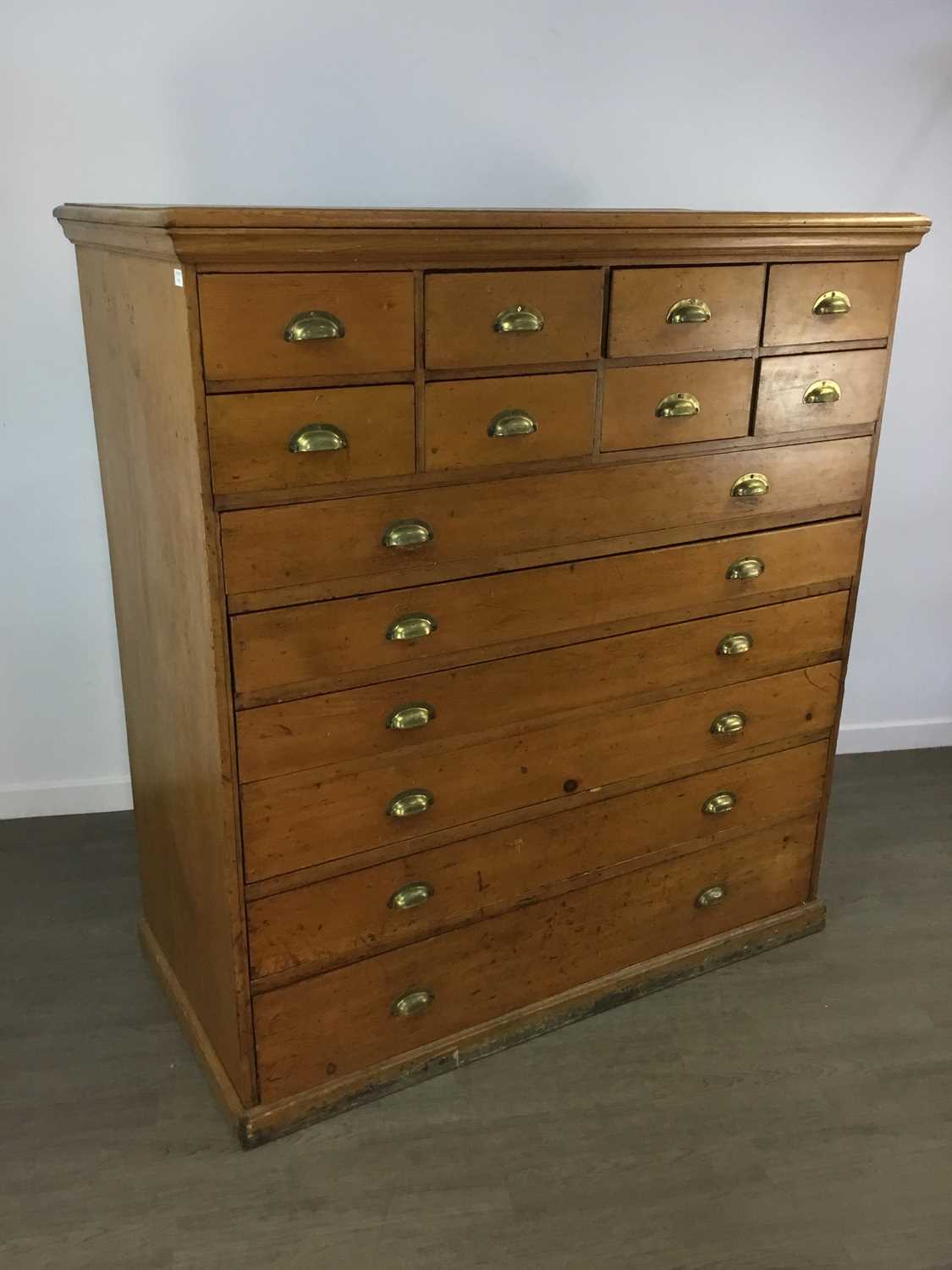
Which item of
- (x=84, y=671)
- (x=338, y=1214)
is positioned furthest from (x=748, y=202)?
(x=338, y=1214)

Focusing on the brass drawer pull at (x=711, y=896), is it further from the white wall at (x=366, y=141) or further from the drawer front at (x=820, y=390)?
the white wall at (x=366, y=141)

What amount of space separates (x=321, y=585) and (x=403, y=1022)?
832 mm

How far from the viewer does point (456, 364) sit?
1.57m

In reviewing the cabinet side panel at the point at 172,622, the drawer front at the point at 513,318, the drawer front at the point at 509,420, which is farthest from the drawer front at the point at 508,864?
the drawer front at the point at 513,318

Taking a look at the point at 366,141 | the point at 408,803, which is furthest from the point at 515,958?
the point at 366,141

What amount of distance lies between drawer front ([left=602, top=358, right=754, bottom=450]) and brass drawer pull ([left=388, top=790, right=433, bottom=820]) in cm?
63

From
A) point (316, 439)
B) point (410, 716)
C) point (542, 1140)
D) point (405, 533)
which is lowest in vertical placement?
point (542, 1140)

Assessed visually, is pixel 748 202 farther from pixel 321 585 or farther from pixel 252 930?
pixel 252 930

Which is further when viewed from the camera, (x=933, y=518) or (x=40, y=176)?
(x=933, y=518)

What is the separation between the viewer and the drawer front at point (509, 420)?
1588 millimetres

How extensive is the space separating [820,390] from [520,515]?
0.63 metres

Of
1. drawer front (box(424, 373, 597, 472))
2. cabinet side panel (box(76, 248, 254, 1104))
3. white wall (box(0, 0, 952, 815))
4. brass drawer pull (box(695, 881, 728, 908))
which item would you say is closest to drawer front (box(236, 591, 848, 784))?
cabinet side panel (box(76, 248, 254, 1104))

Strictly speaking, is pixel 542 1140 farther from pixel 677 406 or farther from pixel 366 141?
pixel 366 141

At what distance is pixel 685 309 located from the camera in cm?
174
